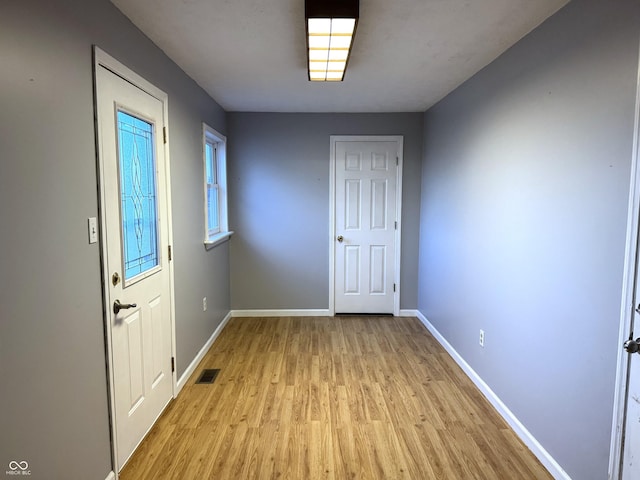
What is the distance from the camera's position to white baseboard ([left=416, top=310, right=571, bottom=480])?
1949 mm

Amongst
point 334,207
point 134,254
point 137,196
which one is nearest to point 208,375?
point 134,254

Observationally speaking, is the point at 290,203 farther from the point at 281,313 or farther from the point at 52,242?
the point at 52,242

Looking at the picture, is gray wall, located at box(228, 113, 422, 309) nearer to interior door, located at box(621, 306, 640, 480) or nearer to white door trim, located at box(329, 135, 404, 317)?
white door trim, located at box(329, 135, 404, 317)

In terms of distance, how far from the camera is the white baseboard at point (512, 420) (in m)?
1.95

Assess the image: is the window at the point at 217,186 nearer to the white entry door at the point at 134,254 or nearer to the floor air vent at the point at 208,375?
the floor air vent at the point at 208,375

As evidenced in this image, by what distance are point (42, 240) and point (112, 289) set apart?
0.54 meters

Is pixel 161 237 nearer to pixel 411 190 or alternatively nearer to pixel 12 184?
Result: pixel 12 184

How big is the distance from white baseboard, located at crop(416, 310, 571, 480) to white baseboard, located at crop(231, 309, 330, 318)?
59.4 inches

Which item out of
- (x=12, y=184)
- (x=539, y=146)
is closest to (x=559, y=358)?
(x=539, y=146)

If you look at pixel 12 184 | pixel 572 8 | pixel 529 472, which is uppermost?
pixel 572 8

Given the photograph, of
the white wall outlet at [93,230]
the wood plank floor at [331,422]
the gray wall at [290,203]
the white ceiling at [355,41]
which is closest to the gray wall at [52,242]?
the white wall outlet at [93,230]

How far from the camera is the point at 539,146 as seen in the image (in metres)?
2.10

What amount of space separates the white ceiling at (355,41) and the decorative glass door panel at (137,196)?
0.58 meters

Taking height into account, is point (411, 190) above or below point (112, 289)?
above
